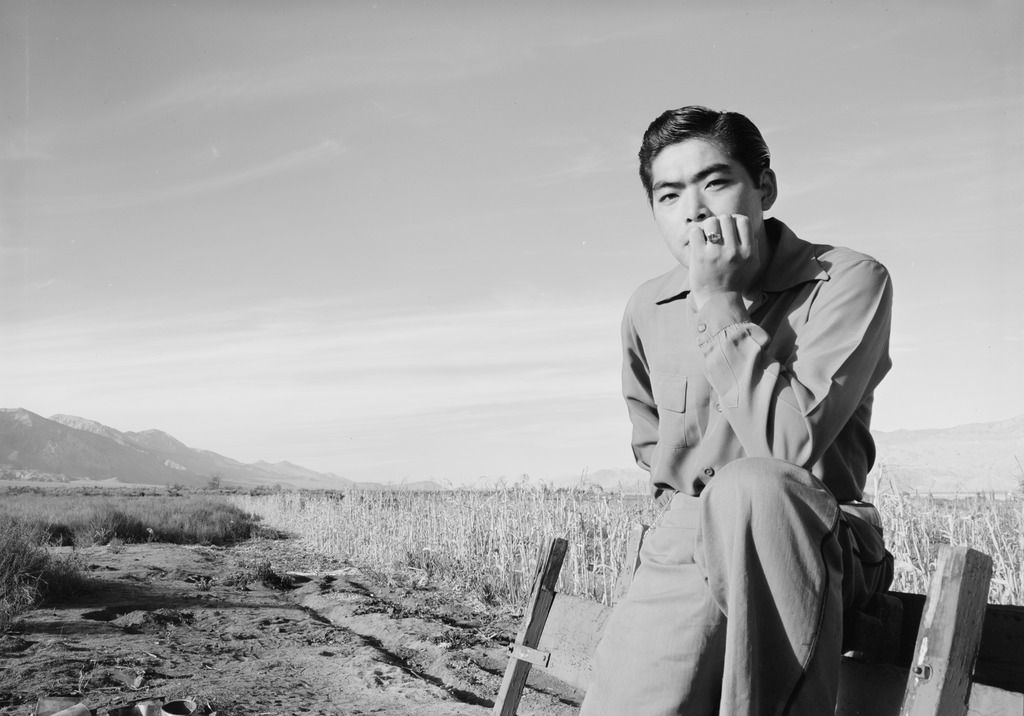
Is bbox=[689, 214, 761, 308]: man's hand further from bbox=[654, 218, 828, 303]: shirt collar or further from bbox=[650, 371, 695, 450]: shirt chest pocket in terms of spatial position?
bbox=[650, 371, 695, 450]: shirt chest pocket

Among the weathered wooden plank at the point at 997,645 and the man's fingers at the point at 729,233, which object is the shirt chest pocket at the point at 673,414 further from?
the weathered wooden plank at the point at 997,645

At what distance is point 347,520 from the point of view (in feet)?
50.5

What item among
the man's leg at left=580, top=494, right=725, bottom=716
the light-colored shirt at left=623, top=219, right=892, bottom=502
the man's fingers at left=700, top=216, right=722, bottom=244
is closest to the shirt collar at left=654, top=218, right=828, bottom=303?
the light-colored shirt at left=623, top=219, right=892, bottom=502

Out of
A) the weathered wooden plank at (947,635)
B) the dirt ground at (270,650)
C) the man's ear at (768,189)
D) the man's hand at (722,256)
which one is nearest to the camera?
the weathered wooden plank at (947,635)

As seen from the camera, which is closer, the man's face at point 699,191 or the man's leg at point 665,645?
the man's leg at point 665,645

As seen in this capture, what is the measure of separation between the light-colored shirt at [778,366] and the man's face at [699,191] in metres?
0.14

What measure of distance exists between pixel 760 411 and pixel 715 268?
1.26 feet

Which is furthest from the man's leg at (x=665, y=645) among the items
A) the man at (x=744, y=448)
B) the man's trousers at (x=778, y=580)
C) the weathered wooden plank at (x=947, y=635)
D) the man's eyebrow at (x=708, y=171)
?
the man's eyebrow at (x=708, y=171)

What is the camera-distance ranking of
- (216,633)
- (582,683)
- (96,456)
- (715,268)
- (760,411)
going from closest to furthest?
(760,411), (715,268), (582,683), (216,633), (96,456)

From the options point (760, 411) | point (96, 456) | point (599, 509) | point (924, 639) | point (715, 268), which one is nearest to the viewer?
point (924, 639)

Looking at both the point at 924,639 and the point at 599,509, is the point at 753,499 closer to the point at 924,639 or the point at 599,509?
the point at 924,639

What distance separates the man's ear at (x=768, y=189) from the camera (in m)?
1.99

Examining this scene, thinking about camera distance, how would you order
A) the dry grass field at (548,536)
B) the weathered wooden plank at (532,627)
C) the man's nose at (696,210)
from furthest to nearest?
the dry grass field at (548,536) → the weathered wooden plank at (532,627) → the man's nose at (696,210)

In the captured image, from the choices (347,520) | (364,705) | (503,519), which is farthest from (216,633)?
(347,520)
